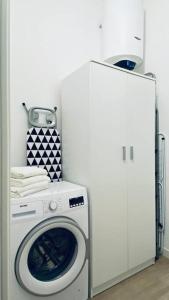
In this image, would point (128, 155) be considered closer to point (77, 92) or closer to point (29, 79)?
point (77, 92)

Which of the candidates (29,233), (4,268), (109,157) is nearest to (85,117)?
(109,157)

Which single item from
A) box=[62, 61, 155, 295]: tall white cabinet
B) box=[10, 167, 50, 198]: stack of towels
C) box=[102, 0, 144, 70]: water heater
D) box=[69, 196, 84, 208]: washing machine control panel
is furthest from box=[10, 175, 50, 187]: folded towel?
box=[102, 0, 144, 70]: water heater

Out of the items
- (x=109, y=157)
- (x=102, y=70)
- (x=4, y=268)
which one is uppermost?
(x=102, y=70)

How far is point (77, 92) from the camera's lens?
5.90ft

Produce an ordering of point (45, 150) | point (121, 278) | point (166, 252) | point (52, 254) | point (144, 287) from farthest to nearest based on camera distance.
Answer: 1. point (166, 252)
2. point (45, 150)
3. point (121, 278)
4. point (144, 287)
5. point (52, 254)

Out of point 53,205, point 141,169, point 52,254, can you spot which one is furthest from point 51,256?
point 141,169

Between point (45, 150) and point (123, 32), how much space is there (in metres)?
1.41

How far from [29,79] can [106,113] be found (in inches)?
32.6

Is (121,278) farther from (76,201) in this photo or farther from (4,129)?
(4,129)

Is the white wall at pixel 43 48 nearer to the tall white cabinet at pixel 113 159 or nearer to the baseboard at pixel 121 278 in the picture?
the tall white cabinet at pixel 113 159

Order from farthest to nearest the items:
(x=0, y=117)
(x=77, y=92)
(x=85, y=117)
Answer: (x=77, y=92) < (x=85, y=117) < (x=0, y=117)

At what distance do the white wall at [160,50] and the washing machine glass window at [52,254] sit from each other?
1.15 metres

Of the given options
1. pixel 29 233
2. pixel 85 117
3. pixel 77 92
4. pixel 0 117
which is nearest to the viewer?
pixel 0 117

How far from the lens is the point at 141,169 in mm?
1981
